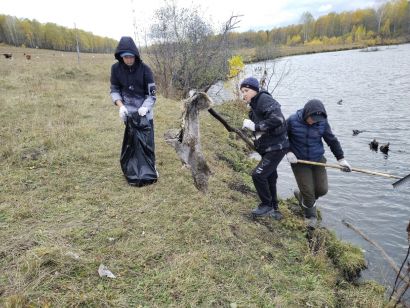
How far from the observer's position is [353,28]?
3231 inches

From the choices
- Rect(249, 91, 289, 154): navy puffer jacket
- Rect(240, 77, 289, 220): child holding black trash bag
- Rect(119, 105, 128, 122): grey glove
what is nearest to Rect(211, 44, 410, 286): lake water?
Rect(240, 77, 289, 220): child holding black trash bag

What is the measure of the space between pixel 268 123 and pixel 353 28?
299 feet

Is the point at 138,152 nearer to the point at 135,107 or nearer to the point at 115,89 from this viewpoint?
the point at 135,107

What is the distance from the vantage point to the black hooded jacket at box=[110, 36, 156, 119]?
4.85m

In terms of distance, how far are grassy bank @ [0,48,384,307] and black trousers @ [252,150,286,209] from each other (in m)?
0.41

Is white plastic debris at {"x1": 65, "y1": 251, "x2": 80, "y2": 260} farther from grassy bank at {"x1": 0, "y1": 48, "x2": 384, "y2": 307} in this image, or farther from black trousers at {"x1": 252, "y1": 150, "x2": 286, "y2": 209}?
black trousers at {"x1": 252, "y1": 150, "x2": 286, "y2": 209}

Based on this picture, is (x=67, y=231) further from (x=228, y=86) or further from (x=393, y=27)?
(x=393, y=27)

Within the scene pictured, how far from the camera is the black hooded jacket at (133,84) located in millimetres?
4852

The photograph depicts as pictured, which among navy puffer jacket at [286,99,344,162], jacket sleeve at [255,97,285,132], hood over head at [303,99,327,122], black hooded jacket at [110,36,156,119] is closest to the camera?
jacket sleeve at [255,97,285,132]

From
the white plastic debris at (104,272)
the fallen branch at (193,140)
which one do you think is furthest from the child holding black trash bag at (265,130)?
the white plastic debris at (104,272)

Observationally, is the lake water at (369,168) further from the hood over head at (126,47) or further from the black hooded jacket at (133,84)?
the hood over head at (126,47)

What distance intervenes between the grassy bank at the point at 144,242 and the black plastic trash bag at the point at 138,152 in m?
0.18

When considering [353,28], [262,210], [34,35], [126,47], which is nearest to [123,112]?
[126,47]

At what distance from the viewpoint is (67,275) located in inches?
126
